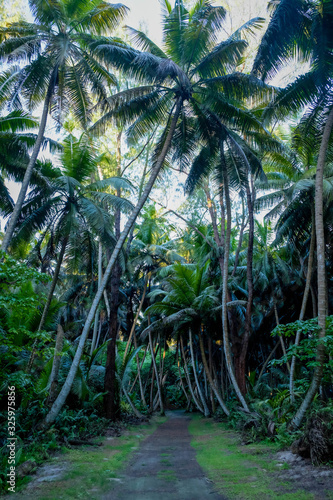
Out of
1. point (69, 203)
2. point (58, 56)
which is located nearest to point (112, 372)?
point (69, 203)

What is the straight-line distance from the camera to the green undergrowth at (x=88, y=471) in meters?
5.12

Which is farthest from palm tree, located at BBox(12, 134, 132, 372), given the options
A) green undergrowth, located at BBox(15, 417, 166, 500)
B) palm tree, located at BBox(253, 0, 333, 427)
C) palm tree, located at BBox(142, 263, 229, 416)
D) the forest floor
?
palm tree, located at BBox(253, 0, 333, 427)

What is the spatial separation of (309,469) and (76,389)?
679cm

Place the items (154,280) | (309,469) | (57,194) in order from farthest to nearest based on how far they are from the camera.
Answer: (154,280) → (57,194) → (309,469)

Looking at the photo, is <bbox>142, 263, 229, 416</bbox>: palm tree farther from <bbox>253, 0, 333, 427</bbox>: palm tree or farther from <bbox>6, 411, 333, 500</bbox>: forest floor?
<bbox>253, 0, 333, 427</bbox>: palm tree

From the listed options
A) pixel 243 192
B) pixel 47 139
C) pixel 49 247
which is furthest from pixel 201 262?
pixel 47 139

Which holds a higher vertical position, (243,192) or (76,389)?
(243,192)

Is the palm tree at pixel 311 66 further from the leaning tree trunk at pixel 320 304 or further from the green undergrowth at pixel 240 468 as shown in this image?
the green undergrowth at pixel 240 468

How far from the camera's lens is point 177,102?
36.6 feet

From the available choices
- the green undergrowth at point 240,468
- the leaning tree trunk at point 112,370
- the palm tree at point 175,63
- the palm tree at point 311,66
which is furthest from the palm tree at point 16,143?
the green undergrowth at point 240,468

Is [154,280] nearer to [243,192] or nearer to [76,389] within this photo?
[243,192]

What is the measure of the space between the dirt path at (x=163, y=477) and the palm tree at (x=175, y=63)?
3508 millimetres

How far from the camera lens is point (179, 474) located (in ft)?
21.6

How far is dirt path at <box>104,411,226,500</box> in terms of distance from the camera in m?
5.33
